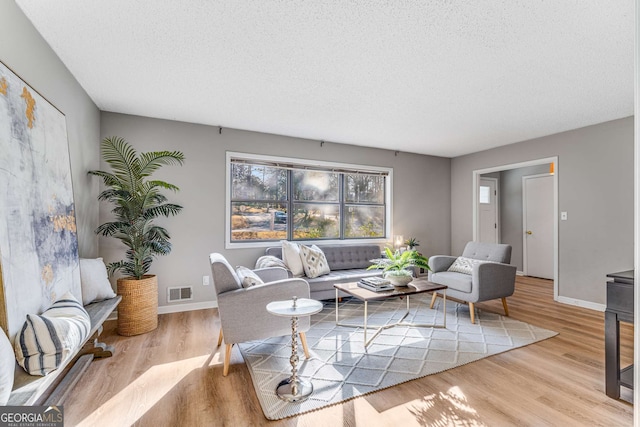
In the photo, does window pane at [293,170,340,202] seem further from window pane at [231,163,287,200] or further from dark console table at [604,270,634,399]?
dark console table at [604,270,634,399]

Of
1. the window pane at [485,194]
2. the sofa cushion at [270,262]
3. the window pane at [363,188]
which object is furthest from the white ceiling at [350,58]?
the window pane at [485,194]

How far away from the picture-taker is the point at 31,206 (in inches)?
71.5

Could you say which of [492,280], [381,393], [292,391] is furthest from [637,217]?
[492,280]

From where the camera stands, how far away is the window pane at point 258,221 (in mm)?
4297

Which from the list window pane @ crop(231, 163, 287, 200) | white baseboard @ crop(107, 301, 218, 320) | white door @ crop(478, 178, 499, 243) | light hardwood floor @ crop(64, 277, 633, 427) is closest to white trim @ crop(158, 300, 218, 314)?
white baseboard @ crop(107, 301, 218, 320)

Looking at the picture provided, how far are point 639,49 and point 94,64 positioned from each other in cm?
343

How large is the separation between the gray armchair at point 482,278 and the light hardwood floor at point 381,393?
27.7 inches

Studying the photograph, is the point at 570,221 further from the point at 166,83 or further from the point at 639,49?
the point at 166,83

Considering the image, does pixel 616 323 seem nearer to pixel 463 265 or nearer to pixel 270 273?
pixel 463 265

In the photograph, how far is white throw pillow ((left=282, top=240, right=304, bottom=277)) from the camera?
3.80m

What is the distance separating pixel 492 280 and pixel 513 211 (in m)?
3.78

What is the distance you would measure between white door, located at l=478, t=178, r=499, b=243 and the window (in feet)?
7.82

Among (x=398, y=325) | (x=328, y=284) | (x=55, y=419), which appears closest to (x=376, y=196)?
(x=328, y=284)

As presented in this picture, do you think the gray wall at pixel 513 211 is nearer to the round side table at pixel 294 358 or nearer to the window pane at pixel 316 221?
the window pane at pixel 316 221
